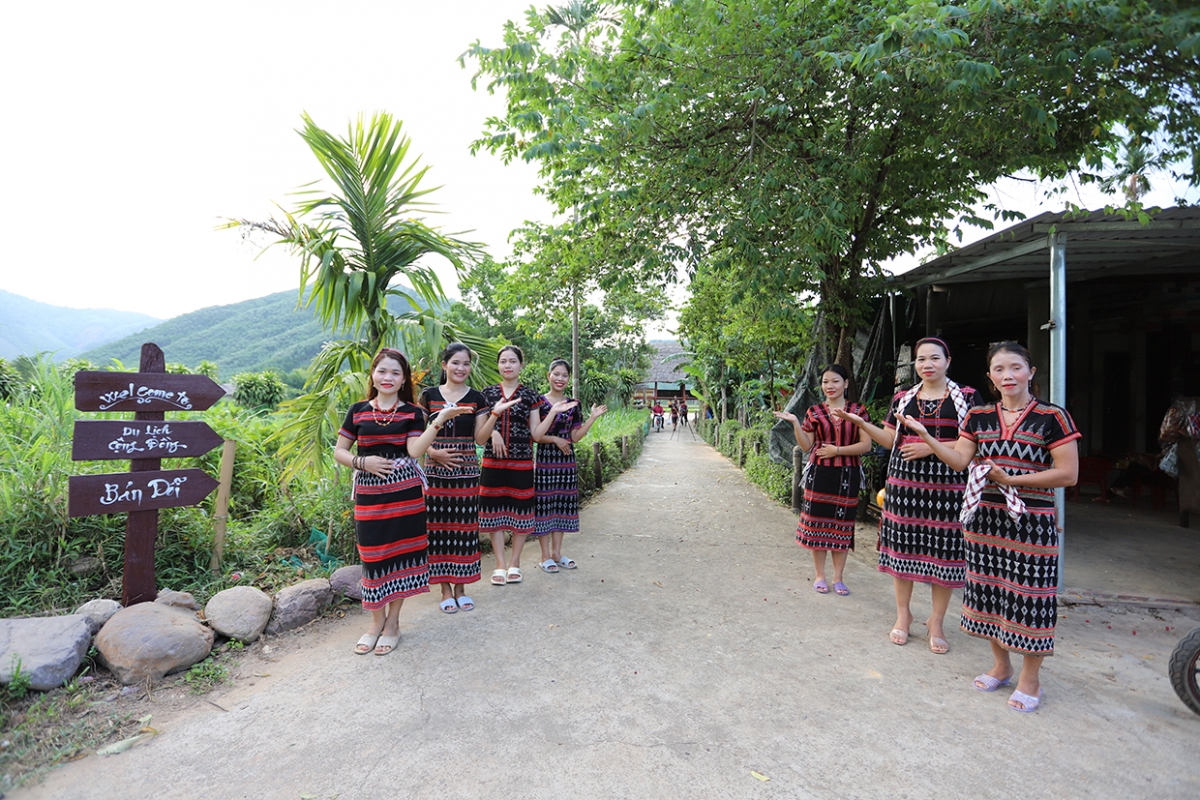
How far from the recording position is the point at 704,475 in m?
11.6

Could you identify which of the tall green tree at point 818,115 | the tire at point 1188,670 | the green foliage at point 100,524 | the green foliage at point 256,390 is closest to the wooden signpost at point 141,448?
the green foliage at point 100,524

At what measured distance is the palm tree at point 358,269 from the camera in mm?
4488

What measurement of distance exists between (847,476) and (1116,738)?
197 centimetres

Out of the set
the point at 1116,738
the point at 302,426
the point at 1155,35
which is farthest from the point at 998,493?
the point at 302,426

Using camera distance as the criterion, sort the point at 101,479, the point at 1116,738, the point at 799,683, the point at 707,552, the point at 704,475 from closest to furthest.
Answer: the point at 1116,738
the point at 799,683
the point at 101,479
the point at 707,552
the point at 704,475

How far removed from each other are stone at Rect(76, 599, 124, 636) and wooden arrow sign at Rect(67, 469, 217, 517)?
50 cm

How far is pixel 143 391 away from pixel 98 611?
4.07 feet

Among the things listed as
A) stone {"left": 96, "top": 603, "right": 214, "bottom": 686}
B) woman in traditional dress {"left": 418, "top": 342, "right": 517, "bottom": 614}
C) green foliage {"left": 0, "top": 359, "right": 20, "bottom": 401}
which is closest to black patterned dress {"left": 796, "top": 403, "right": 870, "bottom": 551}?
woman in traditional dress {"left": 418, "top": 342, "right": 517, "bottom": 614}

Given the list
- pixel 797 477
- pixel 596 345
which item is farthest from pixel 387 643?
pixel 596 345

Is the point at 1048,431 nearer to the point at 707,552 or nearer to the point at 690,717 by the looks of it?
the point at 690,717

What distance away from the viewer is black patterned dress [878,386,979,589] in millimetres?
3305

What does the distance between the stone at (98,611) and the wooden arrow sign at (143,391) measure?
1.08 meters

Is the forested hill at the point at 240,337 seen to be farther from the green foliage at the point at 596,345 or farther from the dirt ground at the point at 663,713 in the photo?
the dirt ground at the point at 663,713

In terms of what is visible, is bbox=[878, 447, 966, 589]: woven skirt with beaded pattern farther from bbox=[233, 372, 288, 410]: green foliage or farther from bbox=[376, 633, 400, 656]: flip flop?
bbox=[233, 372, 288, 410]: green foliage
